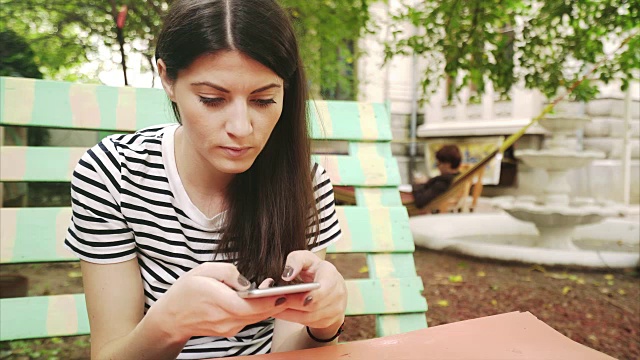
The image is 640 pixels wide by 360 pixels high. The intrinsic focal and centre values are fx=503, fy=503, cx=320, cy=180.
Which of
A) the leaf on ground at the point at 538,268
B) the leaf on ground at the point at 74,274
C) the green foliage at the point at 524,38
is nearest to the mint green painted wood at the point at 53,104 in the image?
the green foliage at the point at 524,38

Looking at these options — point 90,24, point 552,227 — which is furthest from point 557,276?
point 90,24

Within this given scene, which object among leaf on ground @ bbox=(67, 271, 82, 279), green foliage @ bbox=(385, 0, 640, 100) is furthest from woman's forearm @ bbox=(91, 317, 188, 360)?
leaf on ground @ bbox=(67, 271, 82, 279)

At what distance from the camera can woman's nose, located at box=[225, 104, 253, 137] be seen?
1.04m

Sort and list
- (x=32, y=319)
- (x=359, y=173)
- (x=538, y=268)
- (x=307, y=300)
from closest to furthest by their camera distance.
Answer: (x=307, y=300) → (x=32, y=319) → (x=359, y=173) → (x=538, y=268)

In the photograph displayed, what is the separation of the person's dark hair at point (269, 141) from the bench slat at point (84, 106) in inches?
8.7

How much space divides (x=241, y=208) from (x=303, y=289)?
514mm

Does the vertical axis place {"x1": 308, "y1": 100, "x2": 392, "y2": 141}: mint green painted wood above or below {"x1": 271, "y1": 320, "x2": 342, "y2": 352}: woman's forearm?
above

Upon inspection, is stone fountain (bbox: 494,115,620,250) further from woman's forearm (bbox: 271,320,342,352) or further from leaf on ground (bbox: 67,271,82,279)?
woman's forearm (bbox: 271,320,342,352)

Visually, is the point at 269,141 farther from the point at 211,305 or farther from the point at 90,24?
the point at 90,24

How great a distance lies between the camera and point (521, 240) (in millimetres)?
5836

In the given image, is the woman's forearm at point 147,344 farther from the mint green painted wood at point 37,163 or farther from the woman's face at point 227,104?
the mint green painted wood at point 37,163

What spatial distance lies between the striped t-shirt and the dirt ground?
169cm

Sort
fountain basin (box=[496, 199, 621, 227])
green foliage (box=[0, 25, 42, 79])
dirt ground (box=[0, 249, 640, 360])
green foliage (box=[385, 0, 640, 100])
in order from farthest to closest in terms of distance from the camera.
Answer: fountain basin (box=[496, 199, 621, 227]), green foliage (box=[385, 0, 640, 100]), green foliage (box=[0, 25, 42, 79]), dirt ground (box=[0, 249, 640, 360])

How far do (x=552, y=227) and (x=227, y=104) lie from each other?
476 cm
